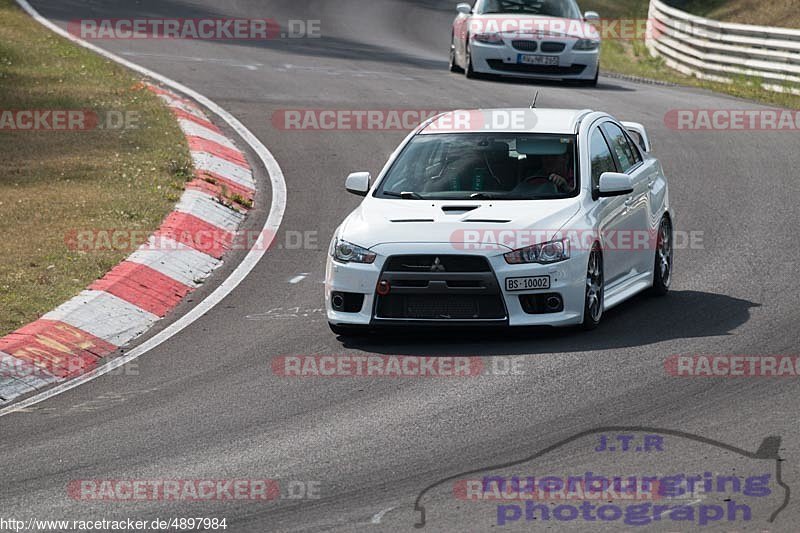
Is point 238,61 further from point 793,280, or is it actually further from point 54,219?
point 793,280

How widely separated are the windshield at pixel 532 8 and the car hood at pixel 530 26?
53 centimetres

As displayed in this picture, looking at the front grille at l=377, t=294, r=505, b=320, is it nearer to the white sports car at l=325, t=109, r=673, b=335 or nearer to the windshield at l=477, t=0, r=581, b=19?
the white sports car at l=325, t=109, r=673, b=335

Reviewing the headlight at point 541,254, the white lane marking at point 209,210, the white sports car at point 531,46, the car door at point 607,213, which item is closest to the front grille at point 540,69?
→ the white sports car at point 531,46

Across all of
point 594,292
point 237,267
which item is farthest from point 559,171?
point 237,267

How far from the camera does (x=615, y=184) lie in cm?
1110

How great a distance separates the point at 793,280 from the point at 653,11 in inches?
986

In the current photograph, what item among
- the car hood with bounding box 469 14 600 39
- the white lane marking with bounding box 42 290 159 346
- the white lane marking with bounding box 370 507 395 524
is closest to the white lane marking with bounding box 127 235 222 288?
the white lane marking with bounding box 42 290 159 346

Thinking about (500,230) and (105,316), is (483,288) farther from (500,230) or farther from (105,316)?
(105,316)

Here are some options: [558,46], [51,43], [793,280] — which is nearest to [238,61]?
[51,43]

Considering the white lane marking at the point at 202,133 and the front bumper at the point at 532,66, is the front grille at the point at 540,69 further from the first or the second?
the white lane marking at the point at 202,133

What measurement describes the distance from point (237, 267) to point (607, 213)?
13.0 feet

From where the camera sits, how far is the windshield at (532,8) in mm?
26203

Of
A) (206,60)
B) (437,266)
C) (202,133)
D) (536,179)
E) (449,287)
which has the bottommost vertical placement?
(206,60)

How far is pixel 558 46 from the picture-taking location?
25.0 meters
